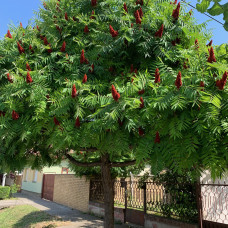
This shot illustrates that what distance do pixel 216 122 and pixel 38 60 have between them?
3.27m

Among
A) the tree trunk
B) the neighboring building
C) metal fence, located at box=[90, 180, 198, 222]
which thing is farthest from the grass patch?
the neighboring building

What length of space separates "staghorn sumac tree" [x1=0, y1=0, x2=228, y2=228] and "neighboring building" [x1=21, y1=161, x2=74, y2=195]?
68.0 feet

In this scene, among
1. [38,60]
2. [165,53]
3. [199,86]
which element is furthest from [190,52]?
[38,60]

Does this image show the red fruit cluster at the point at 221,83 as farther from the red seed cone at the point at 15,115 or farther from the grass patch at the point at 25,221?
the grass patch at the point at 25,221

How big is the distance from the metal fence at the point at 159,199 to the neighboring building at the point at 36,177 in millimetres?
13816

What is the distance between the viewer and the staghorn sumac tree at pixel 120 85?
277cm

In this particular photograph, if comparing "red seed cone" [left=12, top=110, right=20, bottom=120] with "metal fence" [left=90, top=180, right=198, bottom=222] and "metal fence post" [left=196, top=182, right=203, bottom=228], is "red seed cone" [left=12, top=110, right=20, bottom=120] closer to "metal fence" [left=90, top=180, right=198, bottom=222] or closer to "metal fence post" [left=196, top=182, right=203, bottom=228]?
"metal fence post" [left=196, top=182, right=203, bottom=228]

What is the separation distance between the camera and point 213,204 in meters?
7.21

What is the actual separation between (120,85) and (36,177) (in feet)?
84.8

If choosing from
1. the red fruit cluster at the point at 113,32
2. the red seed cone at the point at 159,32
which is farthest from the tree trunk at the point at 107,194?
the red seed cone at the point at 159,32

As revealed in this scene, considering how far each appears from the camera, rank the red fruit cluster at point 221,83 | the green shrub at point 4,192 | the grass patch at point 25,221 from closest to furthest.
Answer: the red fruit cluster at point 221,83
the grass patch at point 25,221
the green shrub at point 4,192

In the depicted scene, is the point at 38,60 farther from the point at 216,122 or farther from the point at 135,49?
the point at 216,122

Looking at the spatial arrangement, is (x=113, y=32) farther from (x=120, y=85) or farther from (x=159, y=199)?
(x=159, y=199)

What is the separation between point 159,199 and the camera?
891 centimetres
